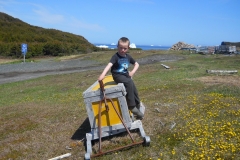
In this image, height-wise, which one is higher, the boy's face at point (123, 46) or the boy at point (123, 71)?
the boy's face at point (123, 46)

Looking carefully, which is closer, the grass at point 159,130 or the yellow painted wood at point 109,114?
the grass at point 159,130

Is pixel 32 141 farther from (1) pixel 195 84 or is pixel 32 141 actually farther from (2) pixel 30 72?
(2) pixel 30 72

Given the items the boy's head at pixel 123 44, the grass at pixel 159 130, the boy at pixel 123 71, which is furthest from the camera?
the boy at pixel 123 71

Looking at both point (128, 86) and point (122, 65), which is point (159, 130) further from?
point (122, 65)

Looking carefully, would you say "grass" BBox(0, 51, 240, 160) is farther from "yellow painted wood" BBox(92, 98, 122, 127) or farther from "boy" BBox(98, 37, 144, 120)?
"boy" BBox(98, 37, 144, 120)

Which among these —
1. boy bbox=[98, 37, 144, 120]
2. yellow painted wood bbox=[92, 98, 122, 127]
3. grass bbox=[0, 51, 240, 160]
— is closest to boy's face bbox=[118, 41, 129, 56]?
boy bbox=[98, 37, 144, 120]

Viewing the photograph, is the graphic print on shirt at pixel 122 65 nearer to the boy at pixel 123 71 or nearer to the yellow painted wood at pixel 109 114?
the boy at pixel 123 71

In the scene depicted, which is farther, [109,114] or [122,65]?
[122,65]

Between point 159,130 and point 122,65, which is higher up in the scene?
point 122,65

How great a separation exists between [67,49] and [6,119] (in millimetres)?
52228

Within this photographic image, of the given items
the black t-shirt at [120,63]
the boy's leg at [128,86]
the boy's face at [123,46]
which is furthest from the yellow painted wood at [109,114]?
the boy's face at [123,46]

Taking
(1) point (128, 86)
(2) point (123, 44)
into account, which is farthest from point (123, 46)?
(1) point (128, 86)

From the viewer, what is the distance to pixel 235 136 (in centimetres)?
689

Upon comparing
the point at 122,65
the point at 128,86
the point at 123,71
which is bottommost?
the point at 128,86
